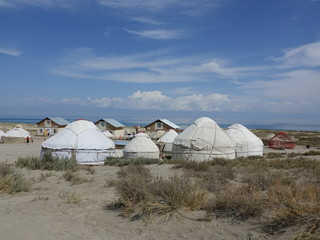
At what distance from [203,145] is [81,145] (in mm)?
7744

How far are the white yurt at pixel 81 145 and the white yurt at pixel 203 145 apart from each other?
15.3 feet

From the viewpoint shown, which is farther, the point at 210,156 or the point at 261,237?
the point at 210,156

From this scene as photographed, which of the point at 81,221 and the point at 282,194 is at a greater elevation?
the point at 282,194

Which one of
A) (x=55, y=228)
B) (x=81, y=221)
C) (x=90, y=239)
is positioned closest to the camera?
(x=90, y=239)

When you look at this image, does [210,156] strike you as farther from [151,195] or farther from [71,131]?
[151,195]

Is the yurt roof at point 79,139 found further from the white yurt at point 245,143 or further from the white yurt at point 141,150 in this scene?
the white yurt at point 245,143

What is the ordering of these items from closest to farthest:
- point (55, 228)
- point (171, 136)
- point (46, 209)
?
point (55, 228), point (46, 209), point (171, 136)

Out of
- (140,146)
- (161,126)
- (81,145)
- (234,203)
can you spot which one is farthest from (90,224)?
(161,126)

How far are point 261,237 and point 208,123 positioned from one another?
17.3 meters

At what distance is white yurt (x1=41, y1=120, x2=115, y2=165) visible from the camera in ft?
63.0

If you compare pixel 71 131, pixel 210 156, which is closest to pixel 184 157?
pixel 210 156

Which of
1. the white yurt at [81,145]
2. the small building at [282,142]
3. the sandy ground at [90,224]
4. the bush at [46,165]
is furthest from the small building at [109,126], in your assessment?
the sandy ground at [90,224]

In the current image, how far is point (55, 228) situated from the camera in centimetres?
602

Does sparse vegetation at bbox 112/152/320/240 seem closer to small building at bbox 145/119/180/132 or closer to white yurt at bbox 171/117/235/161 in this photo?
white yurt at bbox 171/117/235/161
